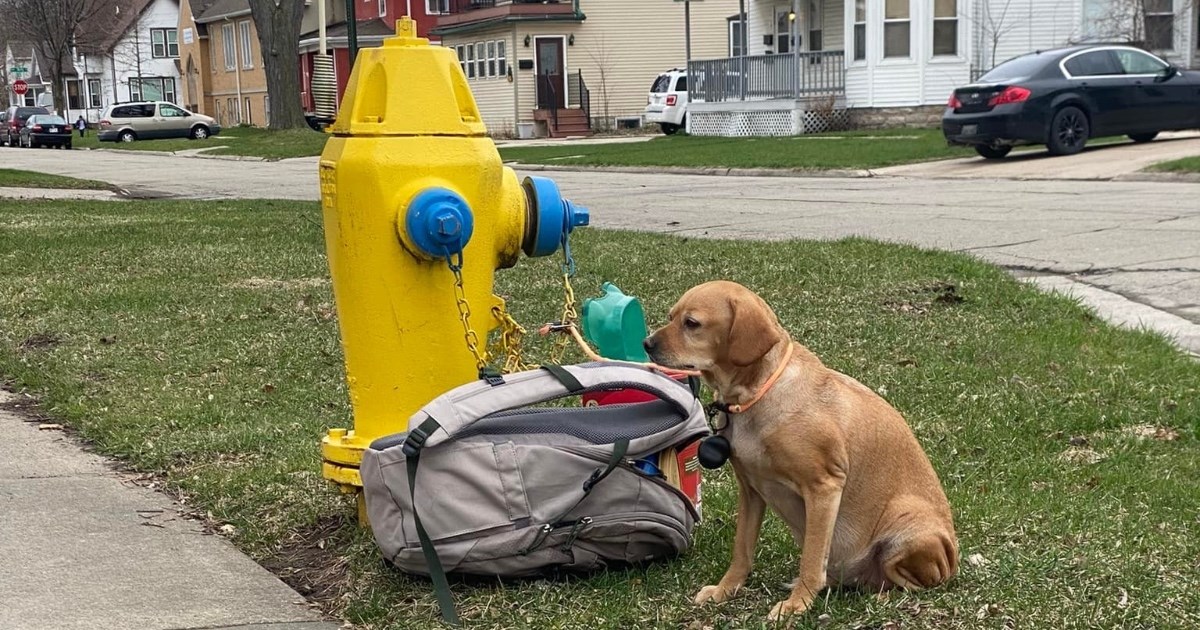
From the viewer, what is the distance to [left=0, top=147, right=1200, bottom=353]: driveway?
30.3 ft

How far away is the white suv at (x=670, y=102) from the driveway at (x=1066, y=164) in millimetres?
15595

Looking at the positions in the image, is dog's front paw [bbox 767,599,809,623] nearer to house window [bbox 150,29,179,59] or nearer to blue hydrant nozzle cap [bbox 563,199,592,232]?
blue hydrant nozzle cap [bbox 563,199,592,232]

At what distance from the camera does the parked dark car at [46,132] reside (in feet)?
166

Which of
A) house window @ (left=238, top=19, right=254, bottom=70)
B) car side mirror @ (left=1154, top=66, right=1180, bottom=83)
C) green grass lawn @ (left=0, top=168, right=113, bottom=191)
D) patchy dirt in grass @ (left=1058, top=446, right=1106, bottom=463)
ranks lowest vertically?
patchy dirt in grass @ (left=1058, top=446, right=1106, bottom=463)

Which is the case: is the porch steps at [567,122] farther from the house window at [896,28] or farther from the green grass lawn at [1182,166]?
the green grass lawn at [1182,166]

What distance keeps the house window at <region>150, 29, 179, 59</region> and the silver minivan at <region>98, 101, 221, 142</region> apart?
2683 centimetres

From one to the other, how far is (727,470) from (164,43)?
8103 centimetres

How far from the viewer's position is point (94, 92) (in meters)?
86.4

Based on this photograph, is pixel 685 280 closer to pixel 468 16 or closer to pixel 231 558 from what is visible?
pixel 231 558

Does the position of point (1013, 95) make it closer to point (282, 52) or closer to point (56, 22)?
point (282, 52)

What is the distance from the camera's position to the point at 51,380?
249 inches

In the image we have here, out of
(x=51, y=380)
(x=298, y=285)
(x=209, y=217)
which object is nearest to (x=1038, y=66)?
(x=209, y=217)

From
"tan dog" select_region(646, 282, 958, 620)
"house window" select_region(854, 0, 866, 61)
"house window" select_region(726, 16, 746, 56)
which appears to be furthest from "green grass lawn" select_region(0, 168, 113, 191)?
"house window" select_region(726, 16, 746, 56)

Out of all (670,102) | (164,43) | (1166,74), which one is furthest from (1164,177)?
(164,43)
